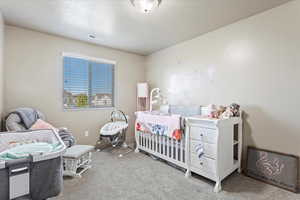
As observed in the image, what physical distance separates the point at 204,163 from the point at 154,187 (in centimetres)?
73

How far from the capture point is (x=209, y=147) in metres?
1.93

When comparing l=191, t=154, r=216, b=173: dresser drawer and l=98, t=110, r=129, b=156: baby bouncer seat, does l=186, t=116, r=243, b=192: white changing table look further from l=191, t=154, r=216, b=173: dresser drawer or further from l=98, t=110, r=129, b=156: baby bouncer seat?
l=98, t=110, r=129, b=156: baby bouncer seat

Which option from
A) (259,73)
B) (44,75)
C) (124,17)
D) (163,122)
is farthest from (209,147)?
(44,75)

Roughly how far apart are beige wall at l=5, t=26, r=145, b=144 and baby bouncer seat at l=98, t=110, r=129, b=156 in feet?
0.67

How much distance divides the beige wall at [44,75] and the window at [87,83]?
0.47ft

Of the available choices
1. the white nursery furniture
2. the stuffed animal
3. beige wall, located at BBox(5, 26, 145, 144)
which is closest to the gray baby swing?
beige wall, located at BBox(5, 26, 145, 144)

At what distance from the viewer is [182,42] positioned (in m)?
Result: 3.21

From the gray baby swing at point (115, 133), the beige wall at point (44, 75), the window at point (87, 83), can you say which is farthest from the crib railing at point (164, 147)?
the window at point (87, 83)

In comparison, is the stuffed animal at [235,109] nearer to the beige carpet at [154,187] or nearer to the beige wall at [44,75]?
the beige carpet at [154,187]

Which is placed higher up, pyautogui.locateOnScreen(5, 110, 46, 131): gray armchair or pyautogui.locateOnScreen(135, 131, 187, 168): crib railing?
pyautogui.locateOnScreen(5, 110, 46, 131): gray armchair

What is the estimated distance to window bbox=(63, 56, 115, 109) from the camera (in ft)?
10.2

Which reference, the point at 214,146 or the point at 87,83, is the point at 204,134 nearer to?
the point at 214,146

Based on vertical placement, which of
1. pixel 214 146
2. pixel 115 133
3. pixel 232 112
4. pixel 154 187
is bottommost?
pixel 154 187

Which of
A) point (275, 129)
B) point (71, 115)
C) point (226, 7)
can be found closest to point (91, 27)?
point (71, 115)
